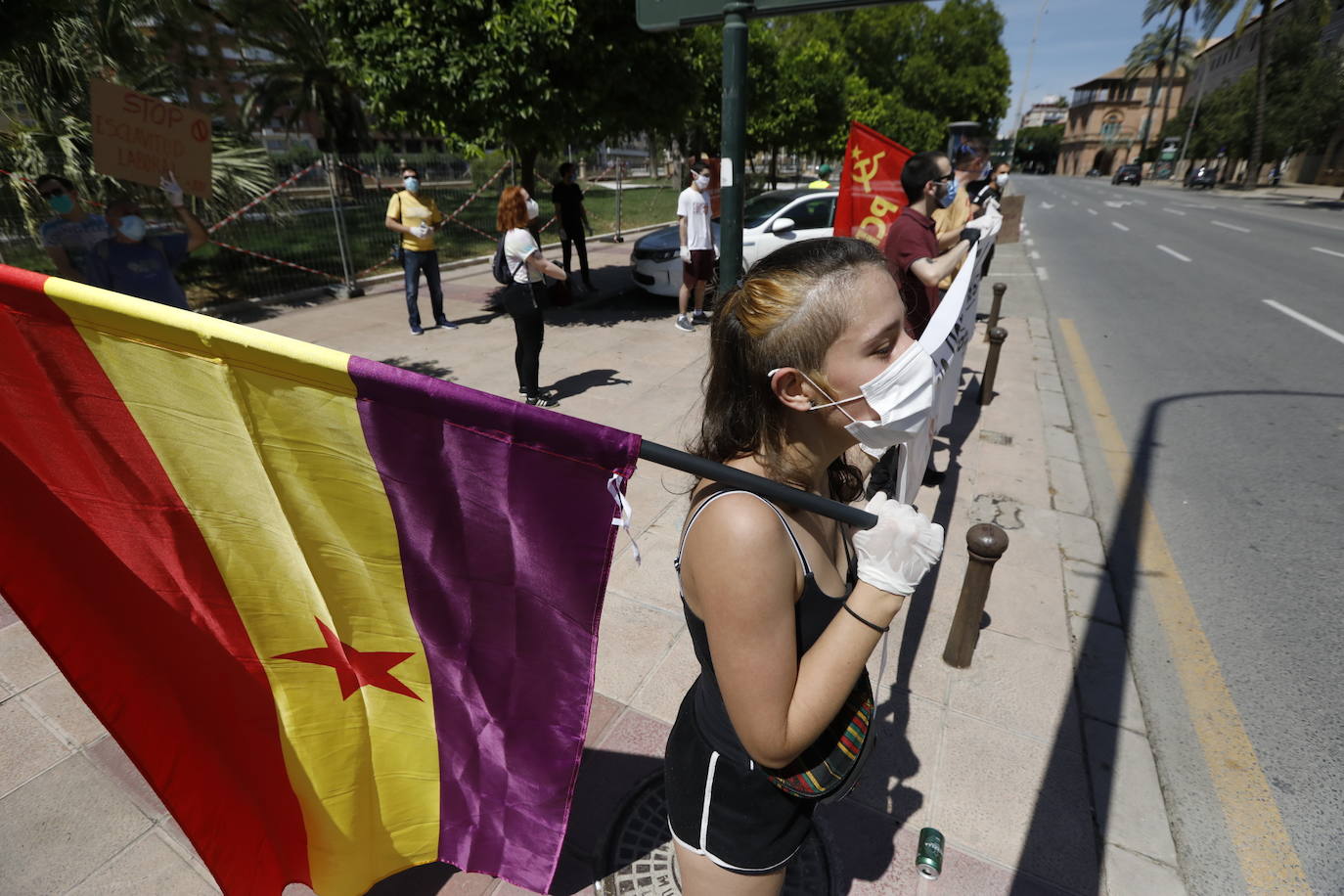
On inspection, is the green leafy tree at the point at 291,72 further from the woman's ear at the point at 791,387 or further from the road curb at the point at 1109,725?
the woman's ear at the point at 791,387

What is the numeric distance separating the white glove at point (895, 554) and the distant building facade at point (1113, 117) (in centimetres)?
10466

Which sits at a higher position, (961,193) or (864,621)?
(961,193)

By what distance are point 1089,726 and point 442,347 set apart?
7.33 m

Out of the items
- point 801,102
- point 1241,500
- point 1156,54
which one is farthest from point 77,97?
point 1156,54

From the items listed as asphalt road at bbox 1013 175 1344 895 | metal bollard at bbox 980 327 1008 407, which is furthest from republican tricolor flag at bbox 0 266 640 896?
metal bollard at bbox 980 327 1008 407

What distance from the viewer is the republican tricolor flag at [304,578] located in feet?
3.92

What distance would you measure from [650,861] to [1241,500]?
16.2 ft

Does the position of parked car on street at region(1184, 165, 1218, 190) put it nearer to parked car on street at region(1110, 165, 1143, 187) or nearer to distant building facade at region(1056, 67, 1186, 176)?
parked car on street at region(1110, 165, 1143, 187)

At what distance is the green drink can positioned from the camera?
6.91ft

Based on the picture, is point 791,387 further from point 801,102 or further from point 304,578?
point 801,102

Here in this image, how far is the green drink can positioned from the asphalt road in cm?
90

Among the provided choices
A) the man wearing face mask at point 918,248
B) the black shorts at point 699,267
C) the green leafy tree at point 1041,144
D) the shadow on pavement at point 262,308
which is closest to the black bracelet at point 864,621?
the man wearing face mask at point 918,248

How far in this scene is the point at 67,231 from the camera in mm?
4375

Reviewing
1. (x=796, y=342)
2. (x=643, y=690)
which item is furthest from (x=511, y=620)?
(x=643, y=690)
